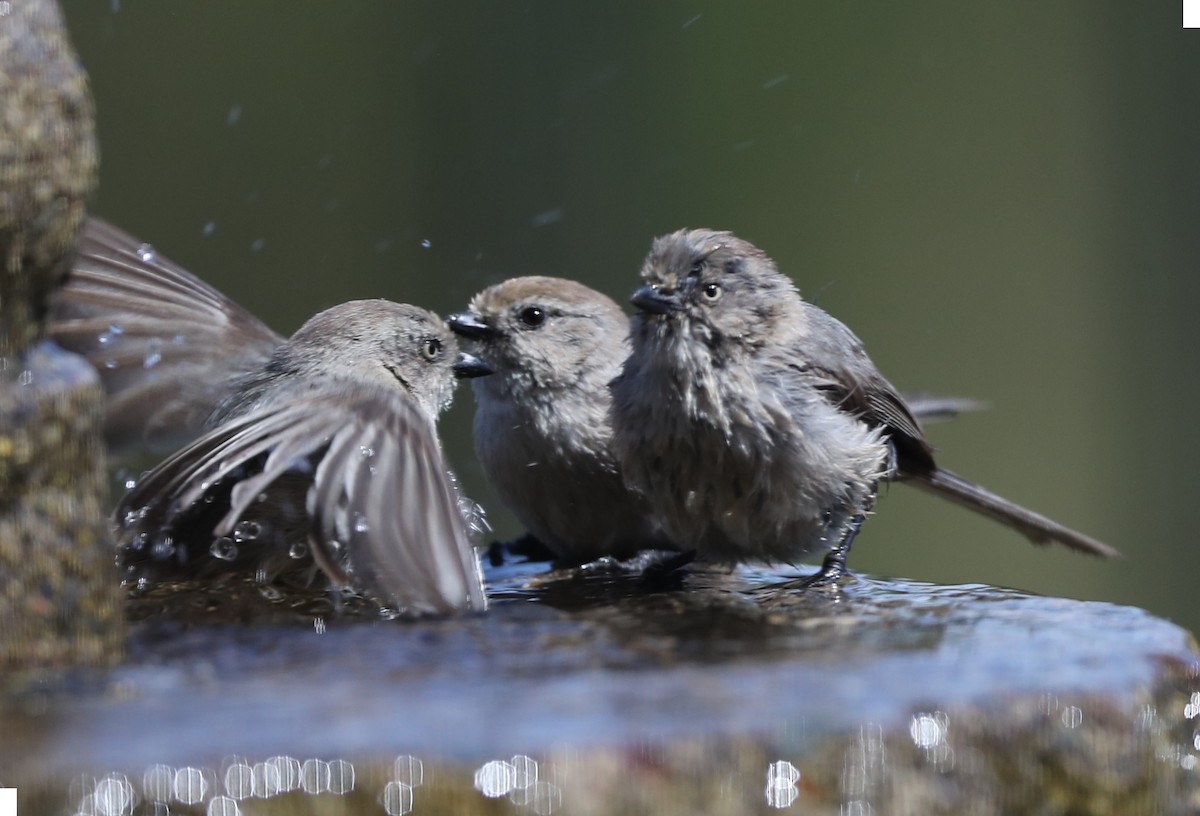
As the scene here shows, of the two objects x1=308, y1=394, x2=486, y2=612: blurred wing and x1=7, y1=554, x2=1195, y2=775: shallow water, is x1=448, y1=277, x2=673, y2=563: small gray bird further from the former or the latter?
x1=7, y1=554, x2=1195, y2=775: shallow water

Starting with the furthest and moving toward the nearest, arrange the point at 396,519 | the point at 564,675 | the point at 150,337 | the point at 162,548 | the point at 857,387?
the point at 150,337 → the point at 857,387 → the point at 162,548 → the point at 396,519 → the point at 564,675

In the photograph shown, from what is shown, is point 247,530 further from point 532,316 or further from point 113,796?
point 113,796

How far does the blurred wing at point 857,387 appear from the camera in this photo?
4.01 m

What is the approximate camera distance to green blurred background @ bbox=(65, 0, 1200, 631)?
10.8 meters

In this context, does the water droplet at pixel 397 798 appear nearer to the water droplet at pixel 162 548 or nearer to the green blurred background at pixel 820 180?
the water droplet at pixel 162 548

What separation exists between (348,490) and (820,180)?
8.84 metres

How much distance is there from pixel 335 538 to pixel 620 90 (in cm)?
949

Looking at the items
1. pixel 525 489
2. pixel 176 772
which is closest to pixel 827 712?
pixel 176 772

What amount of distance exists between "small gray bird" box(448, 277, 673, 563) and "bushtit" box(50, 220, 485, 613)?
0.22 meters

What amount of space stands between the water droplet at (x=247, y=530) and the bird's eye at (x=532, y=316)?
131cm

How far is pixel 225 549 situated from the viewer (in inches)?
146

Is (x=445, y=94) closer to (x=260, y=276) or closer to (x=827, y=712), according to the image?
(x=260, y=276)

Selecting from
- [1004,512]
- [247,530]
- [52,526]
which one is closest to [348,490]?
Answer: [247,530]

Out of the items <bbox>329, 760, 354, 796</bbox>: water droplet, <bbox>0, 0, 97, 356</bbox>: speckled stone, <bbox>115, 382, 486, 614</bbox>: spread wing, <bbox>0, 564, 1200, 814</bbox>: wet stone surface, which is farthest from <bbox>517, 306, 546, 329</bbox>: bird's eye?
<bbox>329, 760, 354, 796</bbox>: water droplet
